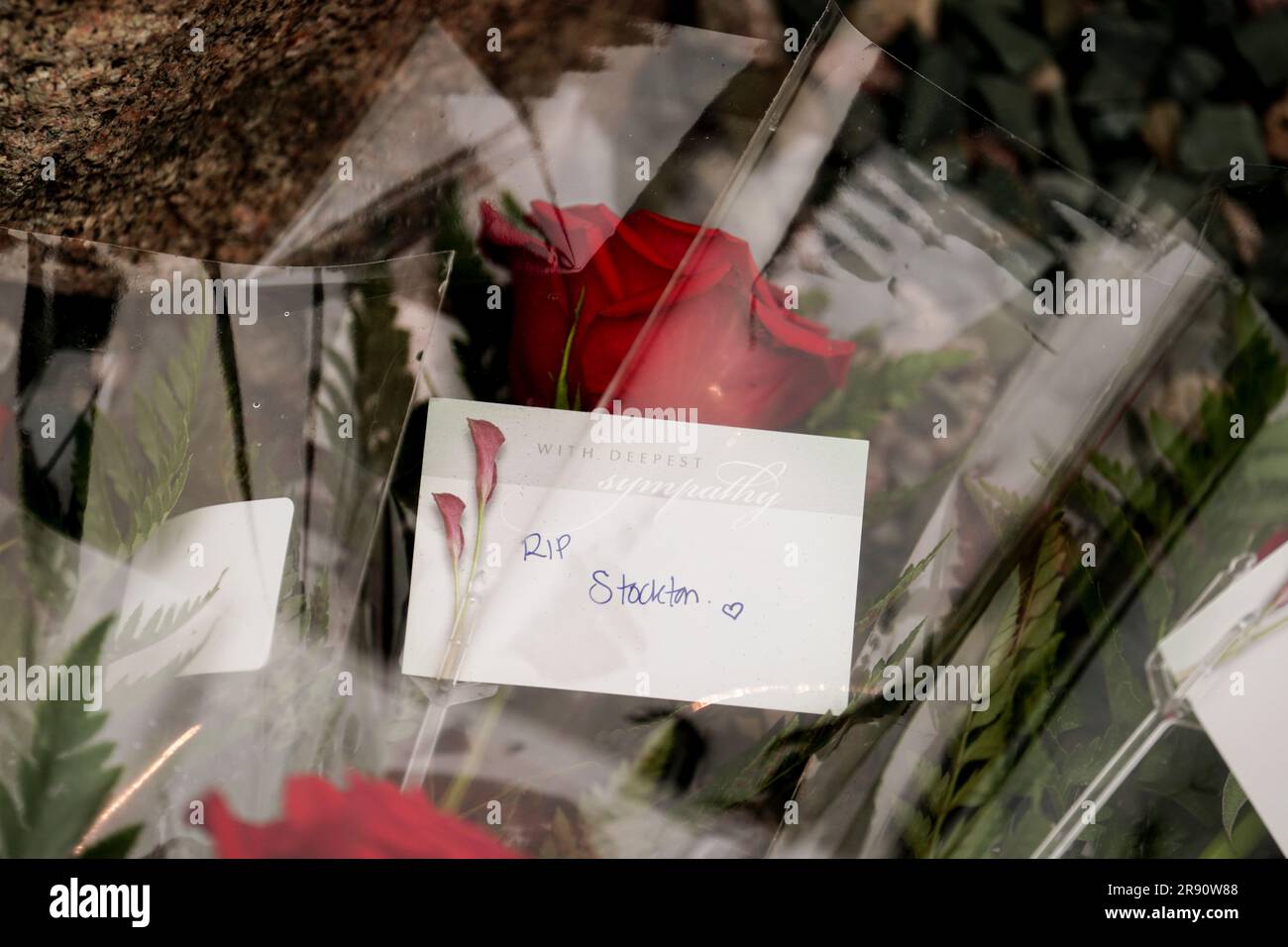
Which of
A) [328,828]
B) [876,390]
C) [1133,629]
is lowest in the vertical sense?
[328,828]

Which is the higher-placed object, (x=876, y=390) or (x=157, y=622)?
(x=876, y=390)

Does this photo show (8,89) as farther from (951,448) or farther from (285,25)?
(951,448)

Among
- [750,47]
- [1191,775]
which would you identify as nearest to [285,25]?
[750,47]

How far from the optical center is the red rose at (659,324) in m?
0.48

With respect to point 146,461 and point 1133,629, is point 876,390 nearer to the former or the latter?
point 1133,629

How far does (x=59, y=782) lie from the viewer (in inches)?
17.6

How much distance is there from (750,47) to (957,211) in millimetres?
150

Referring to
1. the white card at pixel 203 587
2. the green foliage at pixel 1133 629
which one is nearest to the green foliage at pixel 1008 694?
the green foliage at pixel 1133 629
